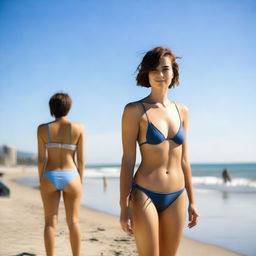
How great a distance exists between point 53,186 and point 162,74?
7.36 feet

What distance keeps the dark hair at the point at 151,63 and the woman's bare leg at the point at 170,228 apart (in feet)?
3.13

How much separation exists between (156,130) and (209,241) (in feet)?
18.8

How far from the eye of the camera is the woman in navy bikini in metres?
2.39

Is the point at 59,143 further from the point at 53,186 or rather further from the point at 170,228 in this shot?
the point at 170,228

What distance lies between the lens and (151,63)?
262cm

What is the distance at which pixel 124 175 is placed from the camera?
7.97 ft

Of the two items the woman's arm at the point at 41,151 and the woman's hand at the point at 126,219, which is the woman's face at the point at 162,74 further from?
the woman's arm at the point at 41,151

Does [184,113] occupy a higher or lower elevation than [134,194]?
higher

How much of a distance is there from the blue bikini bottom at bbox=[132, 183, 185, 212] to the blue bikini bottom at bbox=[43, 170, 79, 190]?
6.22 ft

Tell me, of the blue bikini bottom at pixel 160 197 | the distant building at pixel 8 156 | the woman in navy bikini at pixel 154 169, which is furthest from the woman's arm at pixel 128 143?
the distant building at pixel 8 156

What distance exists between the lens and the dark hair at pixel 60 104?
433 cm

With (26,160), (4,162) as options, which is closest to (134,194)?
(4,162)

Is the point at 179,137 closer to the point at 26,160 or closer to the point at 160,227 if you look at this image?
the point at 160,227

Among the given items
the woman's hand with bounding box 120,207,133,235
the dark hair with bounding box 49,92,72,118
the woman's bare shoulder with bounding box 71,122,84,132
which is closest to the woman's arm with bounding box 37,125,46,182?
the dark hair with bounding box 49,92,72,118
